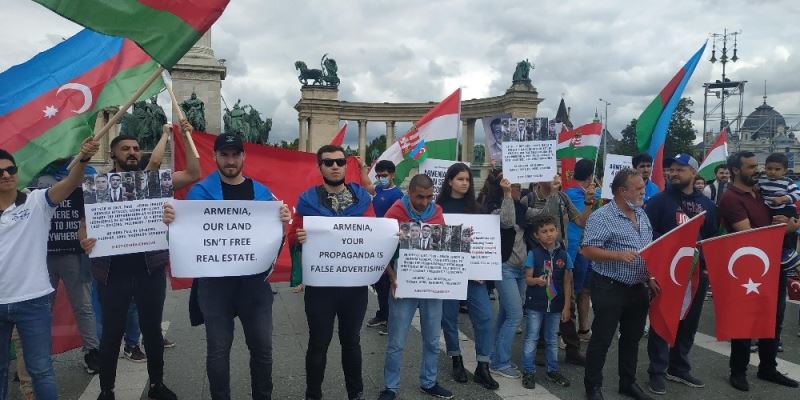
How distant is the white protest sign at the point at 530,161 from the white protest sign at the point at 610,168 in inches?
72.7

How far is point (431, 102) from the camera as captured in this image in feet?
196

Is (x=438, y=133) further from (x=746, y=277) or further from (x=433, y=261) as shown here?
(x=746, y=277)

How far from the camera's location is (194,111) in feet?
68.7

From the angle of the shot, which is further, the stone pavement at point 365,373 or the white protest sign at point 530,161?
the white protest sign at point 530,161

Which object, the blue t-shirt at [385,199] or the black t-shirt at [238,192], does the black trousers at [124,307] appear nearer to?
the black t-shirt at [238,192]

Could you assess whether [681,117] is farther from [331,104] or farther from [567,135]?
[567,135]

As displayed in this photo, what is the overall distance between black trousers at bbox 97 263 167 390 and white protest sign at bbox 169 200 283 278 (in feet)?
2.74

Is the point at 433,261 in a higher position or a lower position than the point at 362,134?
lower

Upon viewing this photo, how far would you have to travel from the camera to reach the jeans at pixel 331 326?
4473 millimetres

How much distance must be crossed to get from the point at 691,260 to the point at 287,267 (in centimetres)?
369

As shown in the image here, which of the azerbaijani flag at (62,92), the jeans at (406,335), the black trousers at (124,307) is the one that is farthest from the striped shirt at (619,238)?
the azerbaijani flag at (62,92)

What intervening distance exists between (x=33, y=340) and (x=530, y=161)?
4.60 m

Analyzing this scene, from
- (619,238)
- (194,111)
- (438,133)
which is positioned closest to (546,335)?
(619,238)

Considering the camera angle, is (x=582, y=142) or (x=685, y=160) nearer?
(x=685, y=160)
